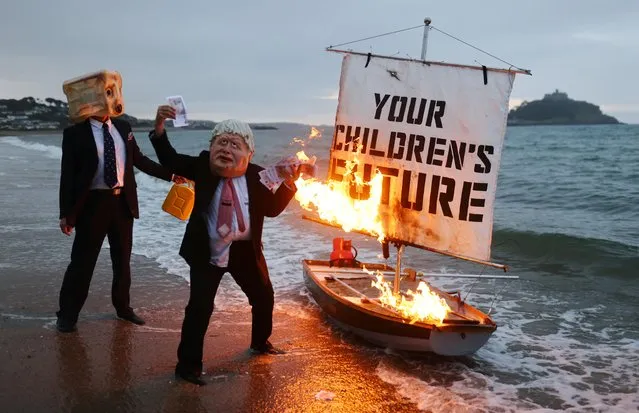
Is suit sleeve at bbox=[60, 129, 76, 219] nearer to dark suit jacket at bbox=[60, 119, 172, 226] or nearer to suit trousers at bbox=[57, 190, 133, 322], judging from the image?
dark suit jacket at bbox=[60, 119, 172, 226]

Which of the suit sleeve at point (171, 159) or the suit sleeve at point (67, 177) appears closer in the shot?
the suit sleeve at point (171, 159)

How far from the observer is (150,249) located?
12.0 m

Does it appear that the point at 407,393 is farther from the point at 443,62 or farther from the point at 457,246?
the point at 443,62

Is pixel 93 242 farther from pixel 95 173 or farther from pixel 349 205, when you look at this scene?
pixel 349 205

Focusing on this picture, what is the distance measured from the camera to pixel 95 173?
6008mm

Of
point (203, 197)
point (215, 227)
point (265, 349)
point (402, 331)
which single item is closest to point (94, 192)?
point (203, 197)

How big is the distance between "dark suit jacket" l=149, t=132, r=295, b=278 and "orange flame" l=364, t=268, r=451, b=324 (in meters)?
2.16

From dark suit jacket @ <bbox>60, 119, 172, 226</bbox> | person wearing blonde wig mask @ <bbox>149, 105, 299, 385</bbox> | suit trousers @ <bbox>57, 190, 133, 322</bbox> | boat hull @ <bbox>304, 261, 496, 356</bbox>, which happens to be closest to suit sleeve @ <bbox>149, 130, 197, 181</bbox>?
person wearing blonde wig mask @ <bbox>149, 105, 299, 385</bbox>

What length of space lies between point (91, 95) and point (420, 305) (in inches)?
169

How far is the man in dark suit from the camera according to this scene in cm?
596

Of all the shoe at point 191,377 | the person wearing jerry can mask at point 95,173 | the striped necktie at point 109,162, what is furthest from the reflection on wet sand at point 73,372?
the striped necktie at point 109,162

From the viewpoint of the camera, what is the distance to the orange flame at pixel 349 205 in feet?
23.8

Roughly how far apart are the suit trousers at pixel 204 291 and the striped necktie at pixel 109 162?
1432 mm

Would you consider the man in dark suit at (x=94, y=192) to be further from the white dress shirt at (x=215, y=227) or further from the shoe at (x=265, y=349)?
the shoe at (x=265, y=349)
